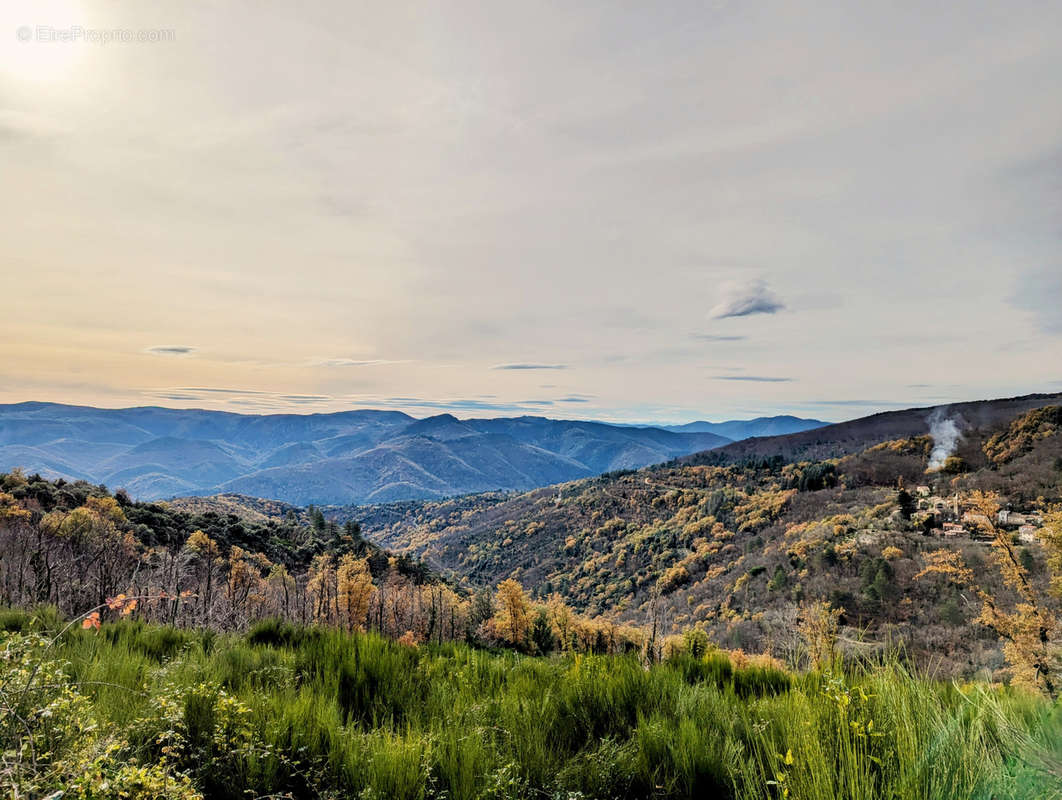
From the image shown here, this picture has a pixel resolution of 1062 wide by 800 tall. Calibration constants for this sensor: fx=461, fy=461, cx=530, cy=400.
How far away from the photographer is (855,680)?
2.96m

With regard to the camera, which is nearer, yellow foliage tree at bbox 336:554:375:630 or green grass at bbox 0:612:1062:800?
green grass at bbox 0:612:1062:800

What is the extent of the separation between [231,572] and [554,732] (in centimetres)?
3573

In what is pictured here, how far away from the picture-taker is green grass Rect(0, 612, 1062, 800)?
5.86ft

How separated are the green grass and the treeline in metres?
2.59

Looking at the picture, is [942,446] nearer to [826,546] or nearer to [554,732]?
[826,546]

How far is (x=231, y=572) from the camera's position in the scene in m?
30.8

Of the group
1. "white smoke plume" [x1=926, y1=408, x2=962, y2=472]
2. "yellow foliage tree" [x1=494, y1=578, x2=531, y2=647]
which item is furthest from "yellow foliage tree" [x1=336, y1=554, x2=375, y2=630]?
"white smoke plume" [x1=926, y1=408, x2=962, y2=472]

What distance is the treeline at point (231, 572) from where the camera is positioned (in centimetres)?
1447

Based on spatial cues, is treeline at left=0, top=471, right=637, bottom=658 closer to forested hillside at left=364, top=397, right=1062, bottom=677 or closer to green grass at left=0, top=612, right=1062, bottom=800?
green grass at left=0, top=612, right=1062, bottom=800

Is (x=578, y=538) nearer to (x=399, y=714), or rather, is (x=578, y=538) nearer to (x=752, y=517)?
(x=752, y=517)

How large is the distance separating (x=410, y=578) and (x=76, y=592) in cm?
6156

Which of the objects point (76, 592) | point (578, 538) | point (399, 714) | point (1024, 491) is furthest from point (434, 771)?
point (578, 538)

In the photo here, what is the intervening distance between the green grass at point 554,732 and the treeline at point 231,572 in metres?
2.59

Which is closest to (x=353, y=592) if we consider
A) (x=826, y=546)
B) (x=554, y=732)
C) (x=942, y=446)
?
(x=554, y=732)
